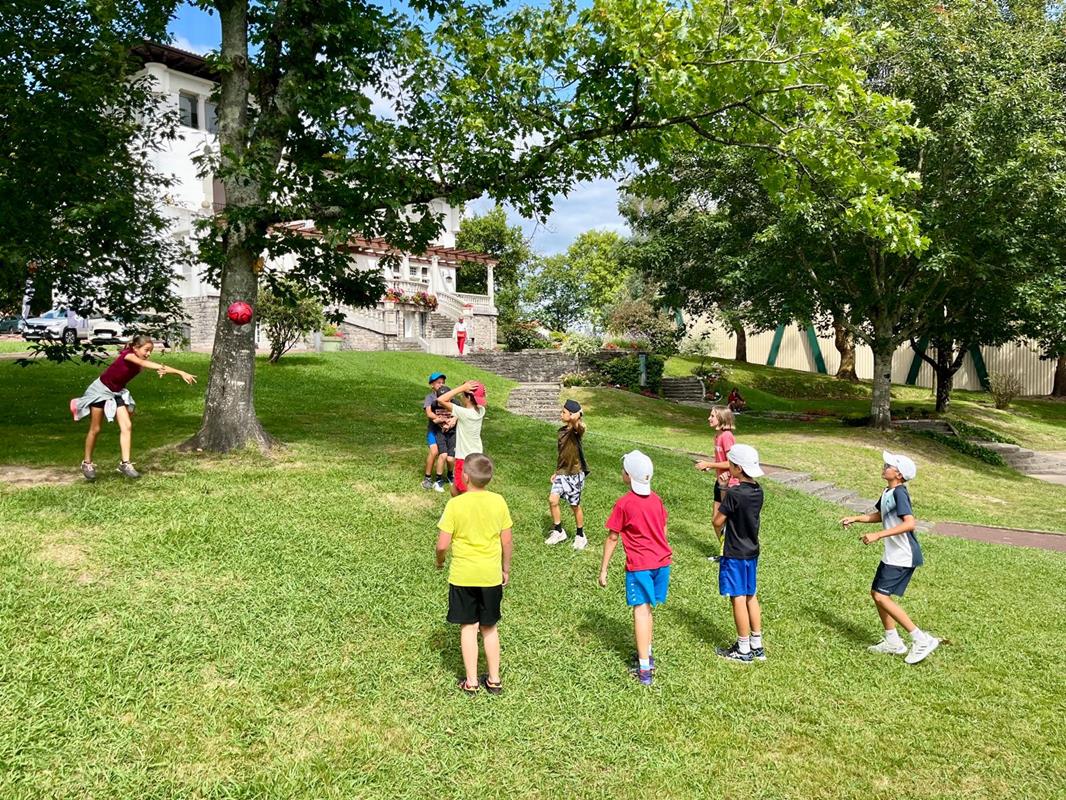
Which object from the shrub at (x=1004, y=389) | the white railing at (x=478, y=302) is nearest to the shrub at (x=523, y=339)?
the white railing at (x=478, y=302)

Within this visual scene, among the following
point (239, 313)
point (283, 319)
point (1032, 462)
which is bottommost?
point (1032, 462)

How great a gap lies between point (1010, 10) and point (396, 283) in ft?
86.8

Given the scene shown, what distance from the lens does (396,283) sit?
116 ft

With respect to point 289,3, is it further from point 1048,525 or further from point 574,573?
point 1048,525

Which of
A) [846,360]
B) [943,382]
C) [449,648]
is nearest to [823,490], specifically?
[449,648]

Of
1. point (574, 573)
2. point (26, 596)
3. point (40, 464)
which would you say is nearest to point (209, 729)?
point (26, 596)

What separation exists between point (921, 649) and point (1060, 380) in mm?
38099

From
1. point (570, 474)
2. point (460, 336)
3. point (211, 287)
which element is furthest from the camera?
point (460, 336)

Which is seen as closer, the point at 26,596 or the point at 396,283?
the point at 26,596

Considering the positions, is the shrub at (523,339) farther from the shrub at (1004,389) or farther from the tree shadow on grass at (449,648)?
the tree shadow on grass at (449,648)

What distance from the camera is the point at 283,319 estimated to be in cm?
2186

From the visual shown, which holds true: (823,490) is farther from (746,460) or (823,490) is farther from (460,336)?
(460,336)

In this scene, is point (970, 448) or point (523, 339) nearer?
point (970, 448)

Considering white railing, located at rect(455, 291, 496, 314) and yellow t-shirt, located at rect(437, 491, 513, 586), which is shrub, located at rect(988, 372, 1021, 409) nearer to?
white railing, located at rect(455, 291, 496, 314)
